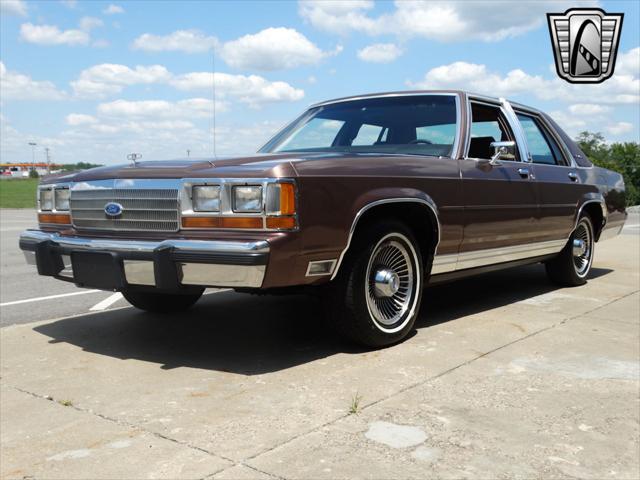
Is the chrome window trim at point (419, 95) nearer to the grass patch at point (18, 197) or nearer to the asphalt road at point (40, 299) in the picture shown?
the asphalt road at point (40, 299)

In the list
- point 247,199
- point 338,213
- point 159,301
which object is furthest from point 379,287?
point 159,301

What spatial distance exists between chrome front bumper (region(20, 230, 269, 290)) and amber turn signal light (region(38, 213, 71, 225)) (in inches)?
6.8

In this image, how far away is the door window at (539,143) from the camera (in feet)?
18.8

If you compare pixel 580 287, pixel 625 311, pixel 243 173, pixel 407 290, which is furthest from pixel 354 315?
pixel 580 287

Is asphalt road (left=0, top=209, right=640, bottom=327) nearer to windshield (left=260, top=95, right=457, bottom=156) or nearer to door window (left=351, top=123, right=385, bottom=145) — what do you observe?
windshield (left=260, top=95, right=457, bottom=156)

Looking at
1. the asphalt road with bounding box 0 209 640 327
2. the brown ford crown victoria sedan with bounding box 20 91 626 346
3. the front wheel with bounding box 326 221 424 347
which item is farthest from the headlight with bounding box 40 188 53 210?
the front wheel with bounding box 326 221 424 347

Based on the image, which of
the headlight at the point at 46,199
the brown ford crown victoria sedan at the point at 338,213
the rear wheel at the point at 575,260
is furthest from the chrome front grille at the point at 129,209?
the rear wheel at the point at 575,260

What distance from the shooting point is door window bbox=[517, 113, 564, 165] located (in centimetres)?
574

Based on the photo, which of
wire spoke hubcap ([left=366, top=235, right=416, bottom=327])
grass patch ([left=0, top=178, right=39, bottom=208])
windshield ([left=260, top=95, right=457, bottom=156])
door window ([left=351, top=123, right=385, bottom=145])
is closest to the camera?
wire spoke hubcap ([left=366, top=235, right=416, bottom=327])

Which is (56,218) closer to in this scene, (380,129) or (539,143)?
(380,129)

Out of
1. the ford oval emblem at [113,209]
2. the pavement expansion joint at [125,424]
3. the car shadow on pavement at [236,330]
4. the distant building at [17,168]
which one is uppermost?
the distant building at [17,168]

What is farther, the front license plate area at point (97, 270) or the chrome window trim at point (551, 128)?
the chrome window trim at point (551, 128)

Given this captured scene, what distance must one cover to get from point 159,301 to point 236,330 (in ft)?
2.62

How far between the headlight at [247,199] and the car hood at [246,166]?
0.23 ft
